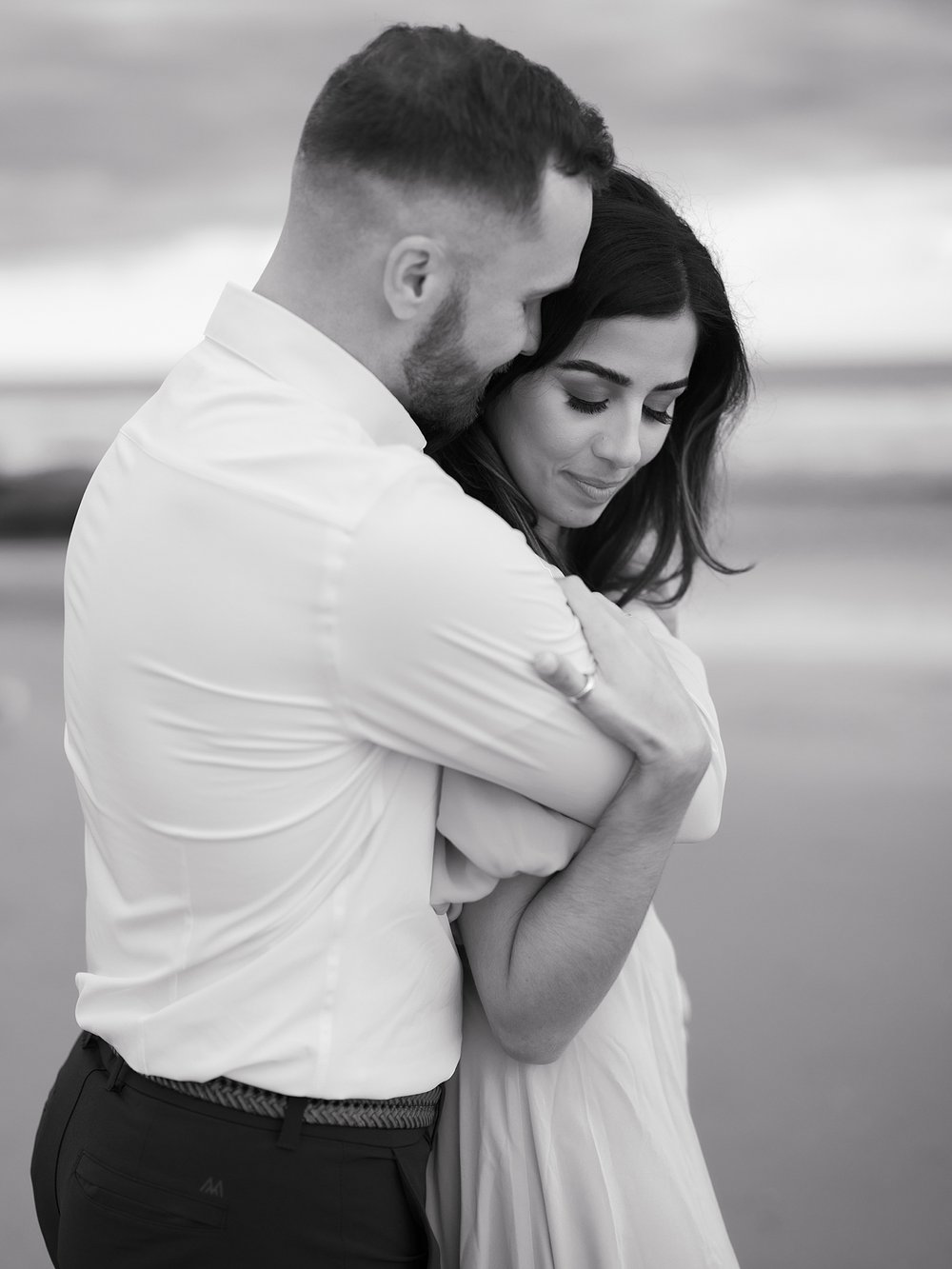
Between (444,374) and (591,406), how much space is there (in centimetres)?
31

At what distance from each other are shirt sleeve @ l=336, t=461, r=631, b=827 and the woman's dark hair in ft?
1.33

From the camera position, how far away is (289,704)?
3.14 feet

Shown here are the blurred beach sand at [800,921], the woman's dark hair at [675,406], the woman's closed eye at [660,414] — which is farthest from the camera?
the blurred beach sand at [800,921]

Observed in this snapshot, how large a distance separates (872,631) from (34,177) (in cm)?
447

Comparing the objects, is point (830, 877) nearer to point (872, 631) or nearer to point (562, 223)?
point (872, 631)

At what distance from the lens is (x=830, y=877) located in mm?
3020

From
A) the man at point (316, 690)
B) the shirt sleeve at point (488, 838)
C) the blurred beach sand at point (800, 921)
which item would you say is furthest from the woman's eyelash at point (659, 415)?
the blurred beach sand at point (800, 921)

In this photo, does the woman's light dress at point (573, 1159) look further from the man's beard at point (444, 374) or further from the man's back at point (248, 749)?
the man's beard at point (444, 374)

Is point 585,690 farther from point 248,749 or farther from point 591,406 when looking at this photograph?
point 591,406

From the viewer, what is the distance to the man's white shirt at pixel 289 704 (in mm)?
929

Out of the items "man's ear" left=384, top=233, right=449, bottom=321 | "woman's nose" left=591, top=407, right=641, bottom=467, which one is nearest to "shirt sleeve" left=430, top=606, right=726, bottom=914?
"man's ear" left=384, top=233, right=449, bottom=321

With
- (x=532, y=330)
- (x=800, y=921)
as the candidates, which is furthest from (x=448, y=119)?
(x=800, y=921)

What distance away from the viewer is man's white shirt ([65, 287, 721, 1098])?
93 cm

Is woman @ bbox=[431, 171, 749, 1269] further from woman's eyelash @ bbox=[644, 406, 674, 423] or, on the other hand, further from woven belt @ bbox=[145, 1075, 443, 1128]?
woven belt @ bbox=[145, 1075, 443, 1128]
